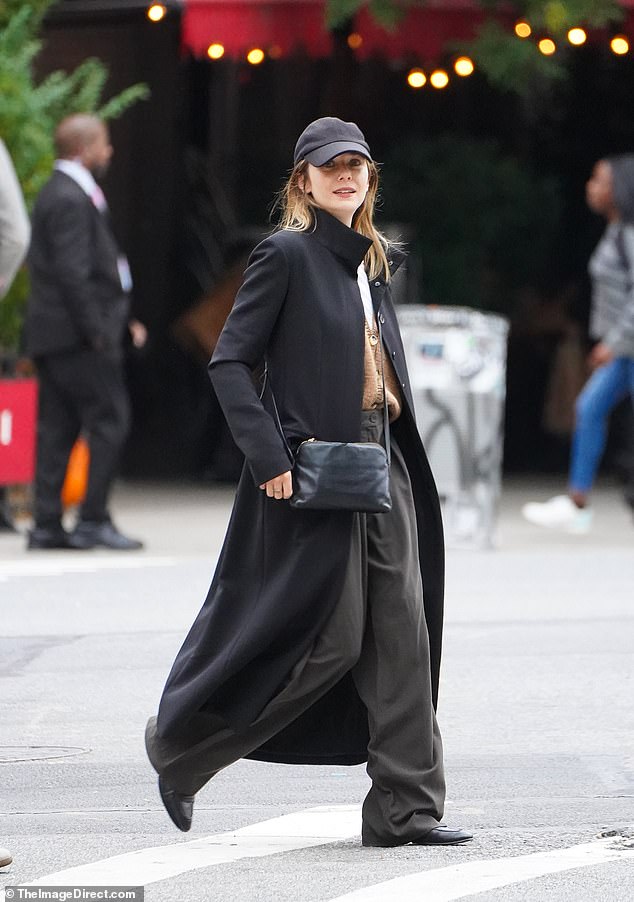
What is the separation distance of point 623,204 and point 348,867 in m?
6.90

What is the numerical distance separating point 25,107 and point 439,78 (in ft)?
14.0

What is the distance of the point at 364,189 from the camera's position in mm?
5027

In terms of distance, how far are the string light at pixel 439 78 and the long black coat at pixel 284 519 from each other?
959 cm

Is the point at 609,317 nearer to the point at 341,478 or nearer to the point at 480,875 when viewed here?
the point at 341,478

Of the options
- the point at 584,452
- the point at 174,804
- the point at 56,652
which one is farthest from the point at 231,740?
the point at 584,452

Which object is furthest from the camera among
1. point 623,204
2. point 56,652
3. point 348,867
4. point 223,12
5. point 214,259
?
point 214,259

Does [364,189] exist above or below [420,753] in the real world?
above

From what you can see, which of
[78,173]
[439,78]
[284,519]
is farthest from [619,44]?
[284,519]

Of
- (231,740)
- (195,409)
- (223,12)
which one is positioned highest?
(223,12)

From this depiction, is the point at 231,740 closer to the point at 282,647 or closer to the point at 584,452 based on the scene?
the point at 282,647

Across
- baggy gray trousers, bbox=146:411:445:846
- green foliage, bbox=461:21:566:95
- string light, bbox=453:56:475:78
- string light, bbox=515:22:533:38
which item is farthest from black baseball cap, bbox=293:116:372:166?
string light, bbox=453:56:475:78

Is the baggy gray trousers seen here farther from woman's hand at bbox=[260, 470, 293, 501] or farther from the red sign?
the red sign

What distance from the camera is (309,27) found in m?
12.6

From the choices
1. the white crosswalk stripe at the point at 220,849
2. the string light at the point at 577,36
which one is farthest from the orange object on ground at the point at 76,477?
the white crosswalk stripe at the point at 220,849
